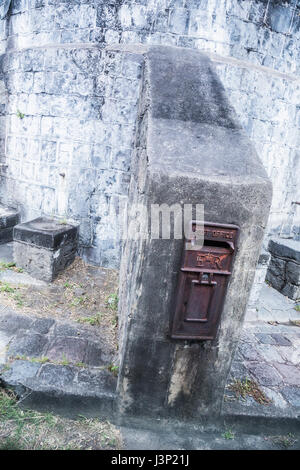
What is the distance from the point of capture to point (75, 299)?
3.78 meters

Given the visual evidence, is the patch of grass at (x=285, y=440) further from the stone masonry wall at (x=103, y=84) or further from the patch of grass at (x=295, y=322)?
the stone masonry wall at (x=103, y=84)

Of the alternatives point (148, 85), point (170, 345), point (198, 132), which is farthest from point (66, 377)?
point (148, 85)

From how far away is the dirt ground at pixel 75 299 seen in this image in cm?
337

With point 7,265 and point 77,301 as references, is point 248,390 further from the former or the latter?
point 7,265

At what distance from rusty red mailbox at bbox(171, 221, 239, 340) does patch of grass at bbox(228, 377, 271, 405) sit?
786 mm

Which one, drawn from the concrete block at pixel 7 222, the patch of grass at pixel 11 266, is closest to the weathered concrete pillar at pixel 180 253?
the patch of grass at pixel 11 266

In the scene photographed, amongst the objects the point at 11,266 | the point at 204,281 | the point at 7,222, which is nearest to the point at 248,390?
the point at 204,281

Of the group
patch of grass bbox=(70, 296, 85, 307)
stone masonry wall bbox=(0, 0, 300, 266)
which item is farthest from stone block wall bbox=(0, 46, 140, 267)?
patch of grass bbox=(70, 296, 85, 307)

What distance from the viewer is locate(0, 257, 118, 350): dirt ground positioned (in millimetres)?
3371

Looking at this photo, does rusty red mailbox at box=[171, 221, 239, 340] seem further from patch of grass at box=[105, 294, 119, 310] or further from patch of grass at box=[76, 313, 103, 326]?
patch of grass at box=[105, 294, 119, 310]

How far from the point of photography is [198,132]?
2.25 meters

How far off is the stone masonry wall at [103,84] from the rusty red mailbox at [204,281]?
8.71 ft
